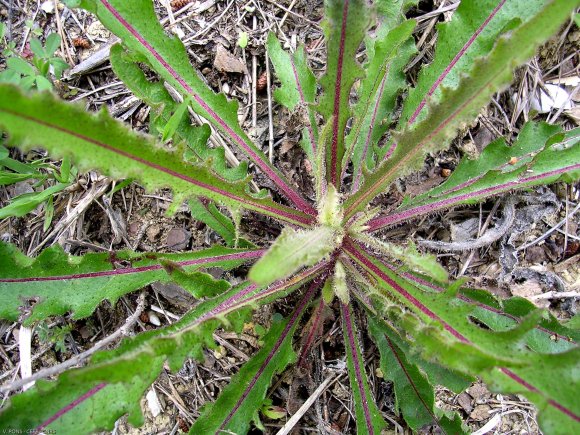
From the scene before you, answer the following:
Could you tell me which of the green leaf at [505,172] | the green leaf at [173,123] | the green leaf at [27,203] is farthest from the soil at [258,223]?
the green leaf at [173,123]

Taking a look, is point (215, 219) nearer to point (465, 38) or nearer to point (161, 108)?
point (161, 108)

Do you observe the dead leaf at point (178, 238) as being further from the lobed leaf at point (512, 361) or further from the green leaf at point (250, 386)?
the lobed leaf at point (512, 361)

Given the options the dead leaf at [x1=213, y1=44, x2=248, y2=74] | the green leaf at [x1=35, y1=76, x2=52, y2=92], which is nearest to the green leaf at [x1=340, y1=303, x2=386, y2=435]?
the dead leaf at [x1=213, y1=44, x2=248, y2=74]

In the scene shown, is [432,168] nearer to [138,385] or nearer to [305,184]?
[305,184]

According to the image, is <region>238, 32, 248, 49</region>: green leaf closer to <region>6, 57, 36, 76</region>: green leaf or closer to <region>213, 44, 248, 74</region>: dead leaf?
<region>213, 44, 248, 74</region>: dead leaf

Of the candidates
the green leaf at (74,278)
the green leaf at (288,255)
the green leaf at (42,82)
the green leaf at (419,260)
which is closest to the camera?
the green leaf at (288,255)

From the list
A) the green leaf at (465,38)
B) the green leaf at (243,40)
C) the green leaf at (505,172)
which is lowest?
the green leaf at (505,172)
